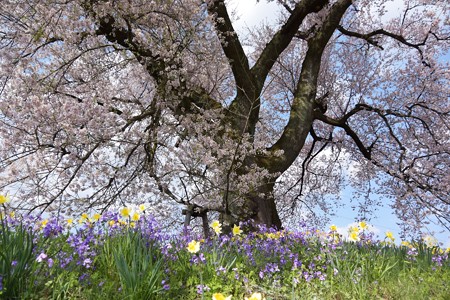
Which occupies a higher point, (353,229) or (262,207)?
(262,207)

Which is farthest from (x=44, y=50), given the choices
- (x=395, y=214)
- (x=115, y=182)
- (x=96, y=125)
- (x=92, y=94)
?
(x=395, y=214)

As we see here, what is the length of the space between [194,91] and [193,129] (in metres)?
0.72

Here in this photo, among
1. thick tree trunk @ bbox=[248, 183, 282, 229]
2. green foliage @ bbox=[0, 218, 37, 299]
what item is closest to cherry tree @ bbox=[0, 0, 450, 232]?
thick tree trunk @ bbox=[248, 183, 282, 229]

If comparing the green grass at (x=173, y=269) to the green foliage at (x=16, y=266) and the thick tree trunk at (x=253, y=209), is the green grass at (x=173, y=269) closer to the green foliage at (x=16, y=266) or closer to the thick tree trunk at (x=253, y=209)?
the green foliage at (x=16, y=266)

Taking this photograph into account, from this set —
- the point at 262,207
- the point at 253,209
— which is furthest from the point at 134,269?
the point at 262,207

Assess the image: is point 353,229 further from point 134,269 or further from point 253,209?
point 253,209

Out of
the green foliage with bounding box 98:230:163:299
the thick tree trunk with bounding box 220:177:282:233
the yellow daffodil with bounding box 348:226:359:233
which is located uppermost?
the thick tree trunk with bounding box 220:177:282:233

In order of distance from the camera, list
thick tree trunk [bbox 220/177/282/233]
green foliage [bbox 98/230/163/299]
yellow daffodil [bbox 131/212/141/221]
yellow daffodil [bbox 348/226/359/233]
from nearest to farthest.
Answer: green foliage [bbox 98/230/163/299], yellow daffodil [bbox 131/212/141/221], yellow daffodil [bbox 348/226/359/233], thick tree trunk [bbox 220/177/282/233]

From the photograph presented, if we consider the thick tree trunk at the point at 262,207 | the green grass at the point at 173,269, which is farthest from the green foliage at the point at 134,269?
the thick tree trunk at the point at 262,207

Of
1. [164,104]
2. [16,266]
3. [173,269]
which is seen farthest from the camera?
[164,104]

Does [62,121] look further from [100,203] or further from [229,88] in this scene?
[229,88]

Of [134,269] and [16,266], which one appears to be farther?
[134,269]

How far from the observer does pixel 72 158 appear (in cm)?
675

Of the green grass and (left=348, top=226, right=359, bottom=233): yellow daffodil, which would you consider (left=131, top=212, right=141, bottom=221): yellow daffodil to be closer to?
the green grass
